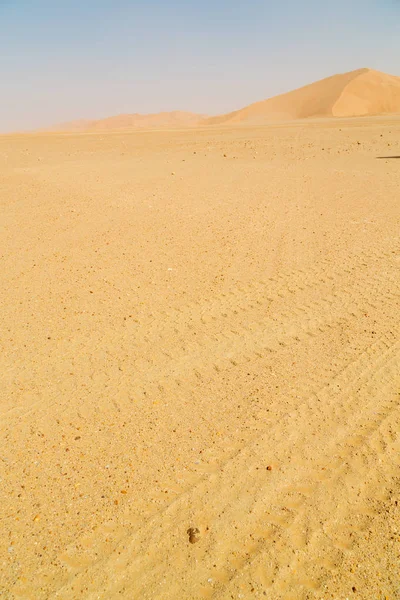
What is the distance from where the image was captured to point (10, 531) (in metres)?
3.33

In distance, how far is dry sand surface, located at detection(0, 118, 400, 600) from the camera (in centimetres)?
307

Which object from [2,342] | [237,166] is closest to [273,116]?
[237,166]

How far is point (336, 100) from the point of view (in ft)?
186

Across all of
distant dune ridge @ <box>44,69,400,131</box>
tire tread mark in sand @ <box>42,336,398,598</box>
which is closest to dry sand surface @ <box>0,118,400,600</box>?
tire tread mark in sand @ <box>42,336,398,598</box>

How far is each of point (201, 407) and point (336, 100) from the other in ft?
192

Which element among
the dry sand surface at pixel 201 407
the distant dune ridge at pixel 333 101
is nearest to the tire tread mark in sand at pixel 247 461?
the dry sand surface at pixel 201 407

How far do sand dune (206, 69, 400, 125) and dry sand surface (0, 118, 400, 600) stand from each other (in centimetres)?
4924

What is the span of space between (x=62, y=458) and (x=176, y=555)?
4.07ft

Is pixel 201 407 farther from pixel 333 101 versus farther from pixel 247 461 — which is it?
pixel 333 101

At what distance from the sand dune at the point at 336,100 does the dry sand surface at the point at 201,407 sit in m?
49.2

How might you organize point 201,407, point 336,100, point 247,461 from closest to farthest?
1. point 247,461
2. point 201,407
3. point 336,100

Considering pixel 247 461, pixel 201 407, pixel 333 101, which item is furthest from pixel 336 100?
pixel 247 461

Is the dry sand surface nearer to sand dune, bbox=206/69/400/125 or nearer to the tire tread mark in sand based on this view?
the tire tread mark in sand

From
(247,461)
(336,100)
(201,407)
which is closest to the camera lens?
(247,461)
